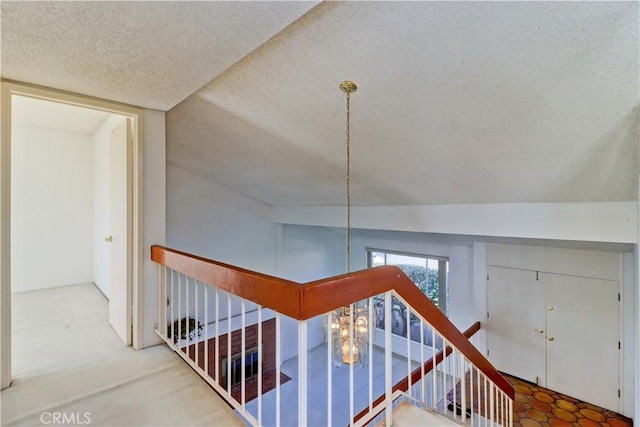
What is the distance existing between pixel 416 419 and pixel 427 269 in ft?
14.2

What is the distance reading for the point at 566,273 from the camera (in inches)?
157

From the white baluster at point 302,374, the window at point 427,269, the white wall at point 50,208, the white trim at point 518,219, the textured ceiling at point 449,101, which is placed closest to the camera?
the white baluster at point 302,374

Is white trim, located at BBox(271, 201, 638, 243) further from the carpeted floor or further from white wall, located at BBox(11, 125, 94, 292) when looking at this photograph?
white wall, located at BBox(11, 125, 94, 292)

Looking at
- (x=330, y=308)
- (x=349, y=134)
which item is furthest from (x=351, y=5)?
(x=330, y=308)

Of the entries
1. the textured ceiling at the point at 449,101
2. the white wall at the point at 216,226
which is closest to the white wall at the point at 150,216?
the textured ceiling at the point at 449,101

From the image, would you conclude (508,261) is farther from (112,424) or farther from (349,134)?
(112,424)

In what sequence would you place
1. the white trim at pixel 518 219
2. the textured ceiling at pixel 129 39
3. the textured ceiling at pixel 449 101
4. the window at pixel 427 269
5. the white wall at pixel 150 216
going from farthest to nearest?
the window at pixel 427 269, the white trim at pixel 518 219, the white wall at pixel 150 216, the textured ceiling at pixel 449 101, the textured ceiling at pixel 129 39

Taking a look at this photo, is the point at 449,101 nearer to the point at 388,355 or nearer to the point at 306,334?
the point at 388,355

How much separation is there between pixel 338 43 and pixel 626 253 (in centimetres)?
428

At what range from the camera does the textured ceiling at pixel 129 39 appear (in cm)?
121

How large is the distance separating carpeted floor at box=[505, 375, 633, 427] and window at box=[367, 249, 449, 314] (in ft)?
5.21

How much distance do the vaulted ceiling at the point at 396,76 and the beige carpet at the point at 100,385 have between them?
181cm

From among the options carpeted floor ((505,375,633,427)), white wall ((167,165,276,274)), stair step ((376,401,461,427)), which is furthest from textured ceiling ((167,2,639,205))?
carpeted floor ((505,375,633,427))

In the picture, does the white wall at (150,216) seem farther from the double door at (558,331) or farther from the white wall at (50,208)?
the double door at (558,331)
